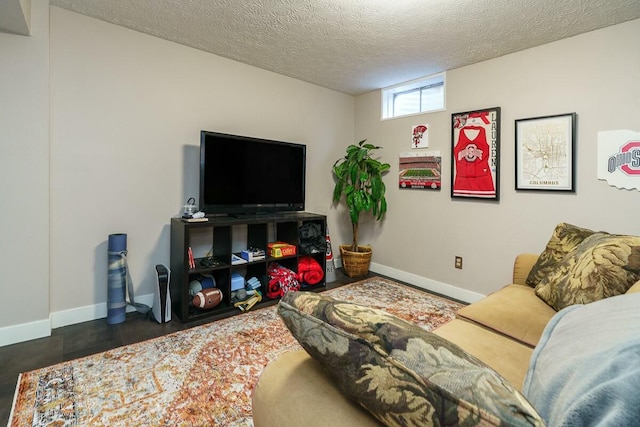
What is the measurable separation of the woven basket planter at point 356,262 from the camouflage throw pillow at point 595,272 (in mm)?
2190

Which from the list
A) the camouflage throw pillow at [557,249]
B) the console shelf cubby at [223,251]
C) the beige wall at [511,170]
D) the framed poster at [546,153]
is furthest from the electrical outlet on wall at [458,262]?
the console shelf cubby at [223,251]

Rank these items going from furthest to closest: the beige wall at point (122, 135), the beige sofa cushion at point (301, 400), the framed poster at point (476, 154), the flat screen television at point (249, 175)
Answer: the framed poster at point (476, 154) → the flat screen television at point (249, 175) → the beige wall at point (122, 135) → the beige sofa cushion at point (301, 400)

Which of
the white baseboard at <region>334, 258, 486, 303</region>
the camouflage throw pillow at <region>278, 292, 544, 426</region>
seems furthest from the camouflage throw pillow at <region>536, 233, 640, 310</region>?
the white baseboard at <region>334, 258, 486, 303</region>

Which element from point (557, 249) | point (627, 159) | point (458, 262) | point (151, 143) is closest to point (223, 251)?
point (151, 143)

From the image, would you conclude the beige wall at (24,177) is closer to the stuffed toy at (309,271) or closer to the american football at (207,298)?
the american football at (207,298)

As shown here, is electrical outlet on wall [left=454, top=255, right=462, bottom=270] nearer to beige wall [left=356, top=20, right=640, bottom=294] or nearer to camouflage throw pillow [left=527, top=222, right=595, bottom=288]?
beige wall [left=356, top=20, right=640, bottom=294]

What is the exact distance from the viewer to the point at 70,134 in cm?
234

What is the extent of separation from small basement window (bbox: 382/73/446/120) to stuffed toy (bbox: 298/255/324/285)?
201cm

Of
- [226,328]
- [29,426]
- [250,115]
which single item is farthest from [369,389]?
[250,115]

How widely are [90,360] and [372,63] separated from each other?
10.9 ft

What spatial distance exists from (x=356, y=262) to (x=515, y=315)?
7.48ft

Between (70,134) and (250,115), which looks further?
(250,115)

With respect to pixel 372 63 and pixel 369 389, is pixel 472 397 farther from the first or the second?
pixel 372 63

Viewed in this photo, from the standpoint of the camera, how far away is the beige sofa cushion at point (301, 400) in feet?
2.05
